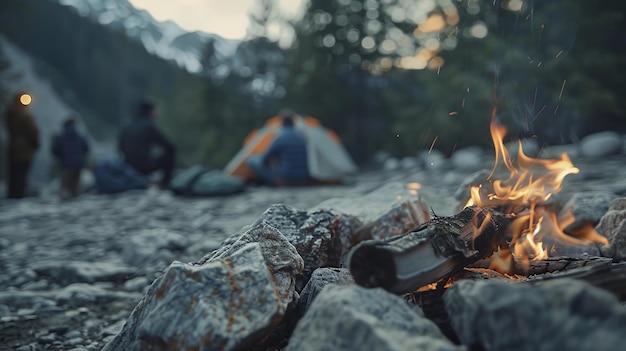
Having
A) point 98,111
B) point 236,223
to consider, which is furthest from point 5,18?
point 98,111

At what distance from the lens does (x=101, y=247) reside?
533 centimetres

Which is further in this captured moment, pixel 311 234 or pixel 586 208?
pixel 586 208

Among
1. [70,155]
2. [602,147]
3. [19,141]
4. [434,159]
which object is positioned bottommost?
[434,159]

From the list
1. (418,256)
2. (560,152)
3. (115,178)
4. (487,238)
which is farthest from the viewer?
(560,152)

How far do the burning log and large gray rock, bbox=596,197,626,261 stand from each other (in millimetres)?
1025

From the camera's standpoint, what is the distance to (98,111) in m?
51.5

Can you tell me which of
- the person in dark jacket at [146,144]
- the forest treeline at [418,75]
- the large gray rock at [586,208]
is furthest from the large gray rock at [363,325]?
the person in dark jacket at [146,144]

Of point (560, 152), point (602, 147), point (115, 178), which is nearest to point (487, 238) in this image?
point (115, 178)

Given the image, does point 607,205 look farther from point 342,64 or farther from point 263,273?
point 342,64

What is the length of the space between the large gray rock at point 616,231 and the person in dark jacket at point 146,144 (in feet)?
32.3

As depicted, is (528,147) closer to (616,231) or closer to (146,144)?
(146,144)

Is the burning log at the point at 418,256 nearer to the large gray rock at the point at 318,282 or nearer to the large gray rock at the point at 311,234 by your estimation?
the large gray rock at the point at 318,282

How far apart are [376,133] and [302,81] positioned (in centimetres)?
418

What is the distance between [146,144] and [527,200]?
10.4m
